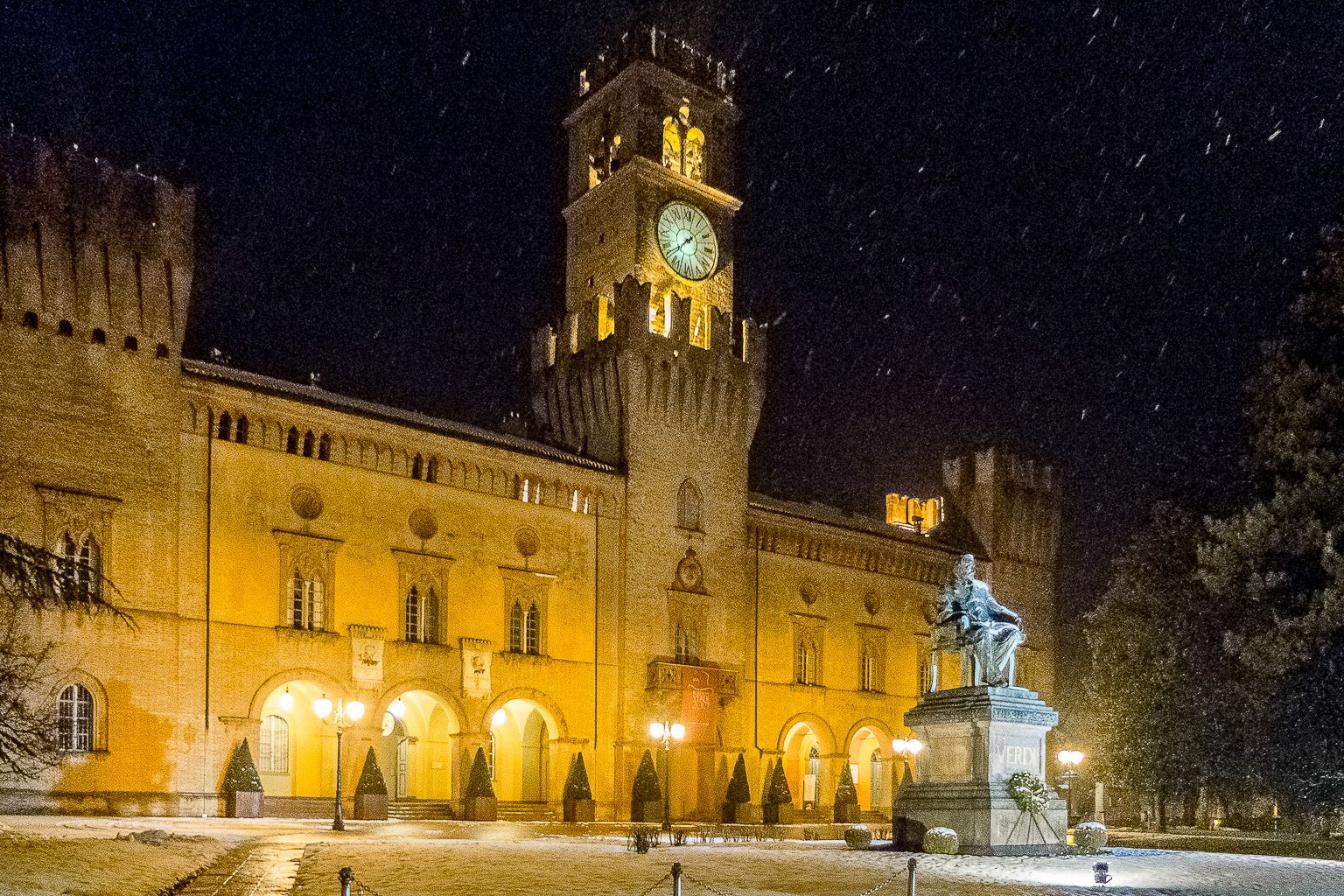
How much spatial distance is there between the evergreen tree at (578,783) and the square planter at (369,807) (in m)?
6.57

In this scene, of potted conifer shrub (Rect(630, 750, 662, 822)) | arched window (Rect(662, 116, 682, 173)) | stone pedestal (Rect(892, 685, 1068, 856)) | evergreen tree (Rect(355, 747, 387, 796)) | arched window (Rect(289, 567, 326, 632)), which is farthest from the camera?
arched window (Rect(662, 116, 682, 173))

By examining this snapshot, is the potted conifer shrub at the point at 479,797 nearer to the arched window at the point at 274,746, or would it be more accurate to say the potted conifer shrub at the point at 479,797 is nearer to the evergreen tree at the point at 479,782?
the evergreen tree at the point at 479,782

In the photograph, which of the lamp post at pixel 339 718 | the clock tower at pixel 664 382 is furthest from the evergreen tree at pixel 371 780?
the clock tower at pixel 664 382

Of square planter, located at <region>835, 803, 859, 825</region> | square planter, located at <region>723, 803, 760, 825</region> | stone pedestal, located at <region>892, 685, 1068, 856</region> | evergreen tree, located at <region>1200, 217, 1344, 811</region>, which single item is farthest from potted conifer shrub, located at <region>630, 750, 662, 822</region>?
evergreen tree, located at <region>1200, 217, 1344, 811</region>

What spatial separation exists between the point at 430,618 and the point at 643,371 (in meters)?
12.1

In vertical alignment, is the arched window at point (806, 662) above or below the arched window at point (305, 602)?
below

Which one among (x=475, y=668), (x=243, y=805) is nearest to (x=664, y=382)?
(x=475, y=668)

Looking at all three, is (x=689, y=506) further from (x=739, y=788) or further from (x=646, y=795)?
(x=646, y=795)

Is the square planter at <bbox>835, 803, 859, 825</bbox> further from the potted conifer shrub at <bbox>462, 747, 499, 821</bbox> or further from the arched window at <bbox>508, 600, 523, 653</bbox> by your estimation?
the potted conifer shrub at <bbox>462, 747, 499, 821</bbox>

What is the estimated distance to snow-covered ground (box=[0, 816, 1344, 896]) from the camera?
17.3 m

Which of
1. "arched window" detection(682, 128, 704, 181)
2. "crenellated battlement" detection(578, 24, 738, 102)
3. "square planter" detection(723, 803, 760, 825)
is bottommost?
"square planter" detection(723, 803, 760, 825)

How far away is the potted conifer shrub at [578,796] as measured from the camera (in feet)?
141

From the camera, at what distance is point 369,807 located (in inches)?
1507

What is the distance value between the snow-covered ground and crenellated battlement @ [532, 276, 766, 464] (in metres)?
23.7
